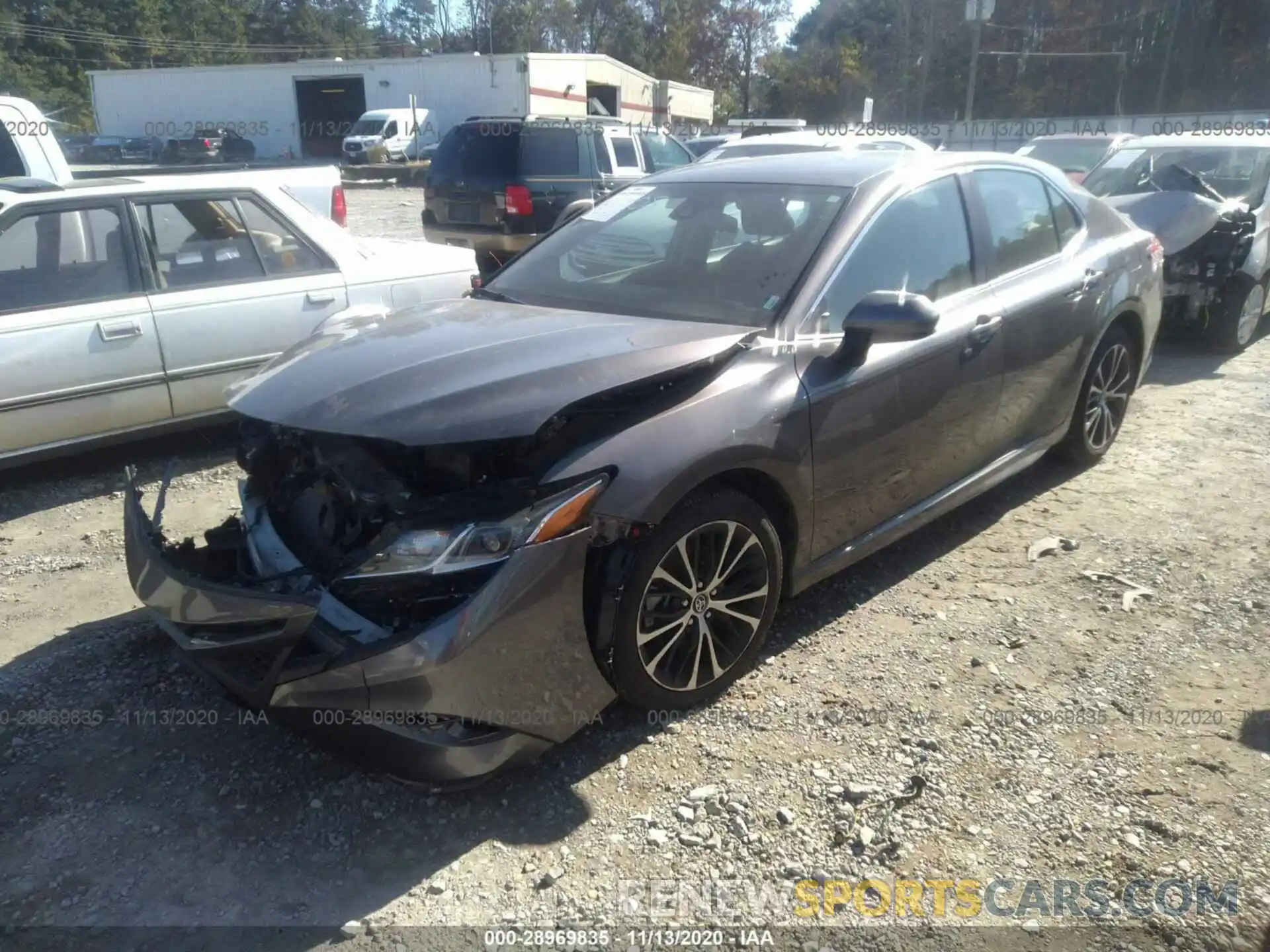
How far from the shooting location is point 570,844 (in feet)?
8.93

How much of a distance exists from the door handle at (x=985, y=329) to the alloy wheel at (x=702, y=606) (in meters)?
1.43

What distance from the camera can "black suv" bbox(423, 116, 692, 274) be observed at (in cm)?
1112

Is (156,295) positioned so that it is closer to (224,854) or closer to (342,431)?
(342,431)

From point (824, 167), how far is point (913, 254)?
1.79 feet

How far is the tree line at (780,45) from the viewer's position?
1853 inches

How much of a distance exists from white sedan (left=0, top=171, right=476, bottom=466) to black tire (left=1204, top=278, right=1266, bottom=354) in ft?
20.3

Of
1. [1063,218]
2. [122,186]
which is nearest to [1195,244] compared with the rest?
[1063,218]

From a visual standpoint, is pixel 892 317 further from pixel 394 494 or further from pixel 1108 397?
pixel 1108 397

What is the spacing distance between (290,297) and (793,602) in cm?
346

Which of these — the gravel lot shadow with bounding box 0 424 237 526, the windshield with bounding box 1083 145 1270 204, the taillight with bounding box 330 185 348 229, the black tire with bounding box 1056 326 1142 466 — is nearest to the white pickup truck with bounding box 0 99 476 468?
the gravel lot shadow with bounding box 0 424 237 526

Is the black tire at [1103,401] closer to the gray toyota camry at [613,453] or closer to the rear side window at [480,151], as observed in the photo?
the gray toyota camry at [613,453]

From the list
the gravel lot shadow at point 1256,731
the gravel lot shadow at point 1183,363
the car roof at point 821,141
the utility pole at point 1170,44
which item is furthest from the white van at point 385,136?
the gravel lot shadow at point 1256,731

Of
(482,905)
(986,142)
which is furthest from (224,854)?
(986,142)

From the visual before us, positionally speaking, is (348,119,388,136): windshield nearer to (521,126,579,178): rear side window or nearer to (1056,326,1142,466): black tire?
(521,126,579,178): rear side window
